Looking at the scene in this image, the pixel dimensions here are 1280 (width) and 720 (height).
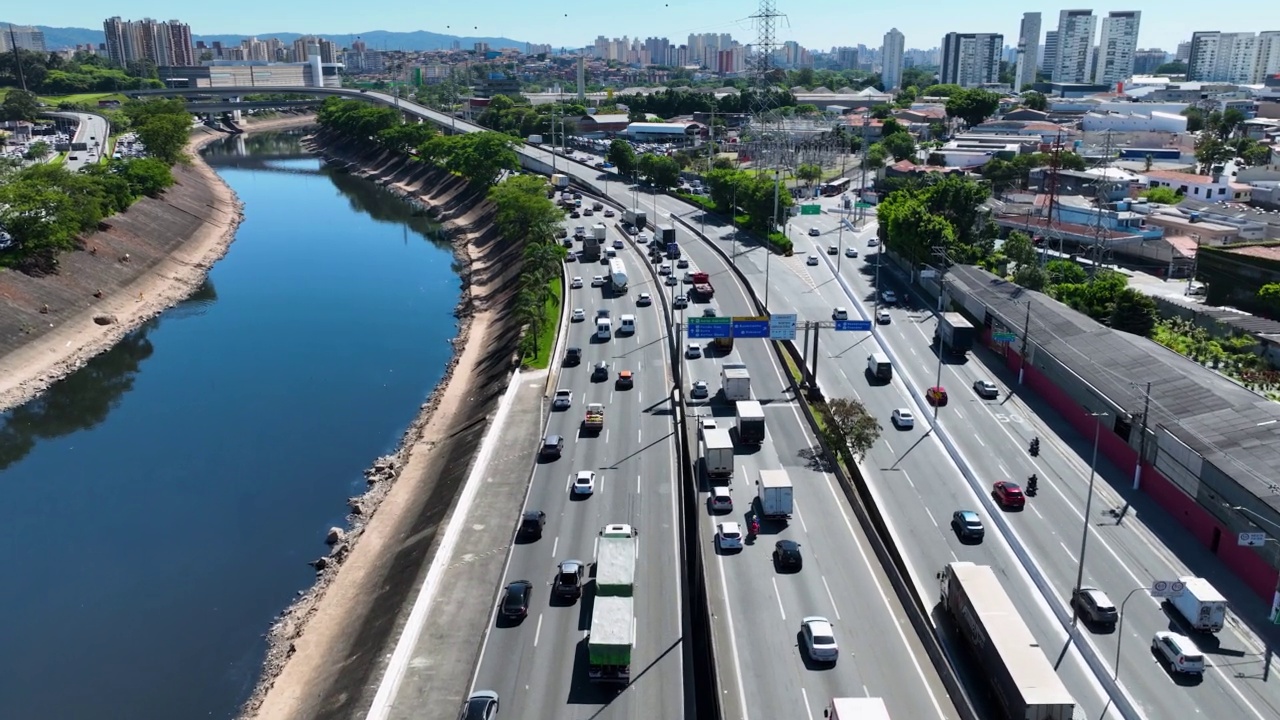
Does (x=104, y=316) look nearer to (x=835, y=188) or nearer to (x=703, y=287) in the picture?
(x=703, y=287)

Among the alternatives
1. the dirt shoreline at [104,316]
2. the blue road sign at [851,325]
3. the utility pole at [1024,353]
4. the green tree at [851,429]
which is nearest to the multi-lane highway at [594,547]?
the green tree at [851,429]

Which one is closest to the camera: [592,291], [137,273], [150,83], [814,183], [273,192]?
[592,291]

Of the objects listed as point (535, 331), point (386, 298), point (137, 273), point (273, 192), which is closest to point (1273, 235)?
point (535, 331)

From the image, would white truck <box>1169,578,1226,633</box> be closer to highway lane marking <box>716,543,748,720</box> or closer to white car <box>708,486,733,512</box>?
highway lane marking <box>716,543,748,720</box>

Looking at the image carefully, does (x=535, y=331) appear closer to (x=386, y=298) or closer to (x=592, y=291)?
(x=592, y=291)

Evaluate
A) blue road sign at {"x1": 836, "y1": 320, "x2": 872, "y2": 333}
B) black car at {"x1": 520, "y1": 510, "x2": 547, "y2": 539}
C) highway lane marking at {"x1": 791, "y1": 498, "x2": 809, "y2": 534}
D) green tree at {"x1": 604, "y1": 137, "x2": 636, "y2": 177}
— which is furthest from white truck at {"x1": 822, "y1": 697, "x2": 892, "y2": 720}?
green tree at {"x1": 604, "y1": 137, "x2": 636, "y2": 177}
